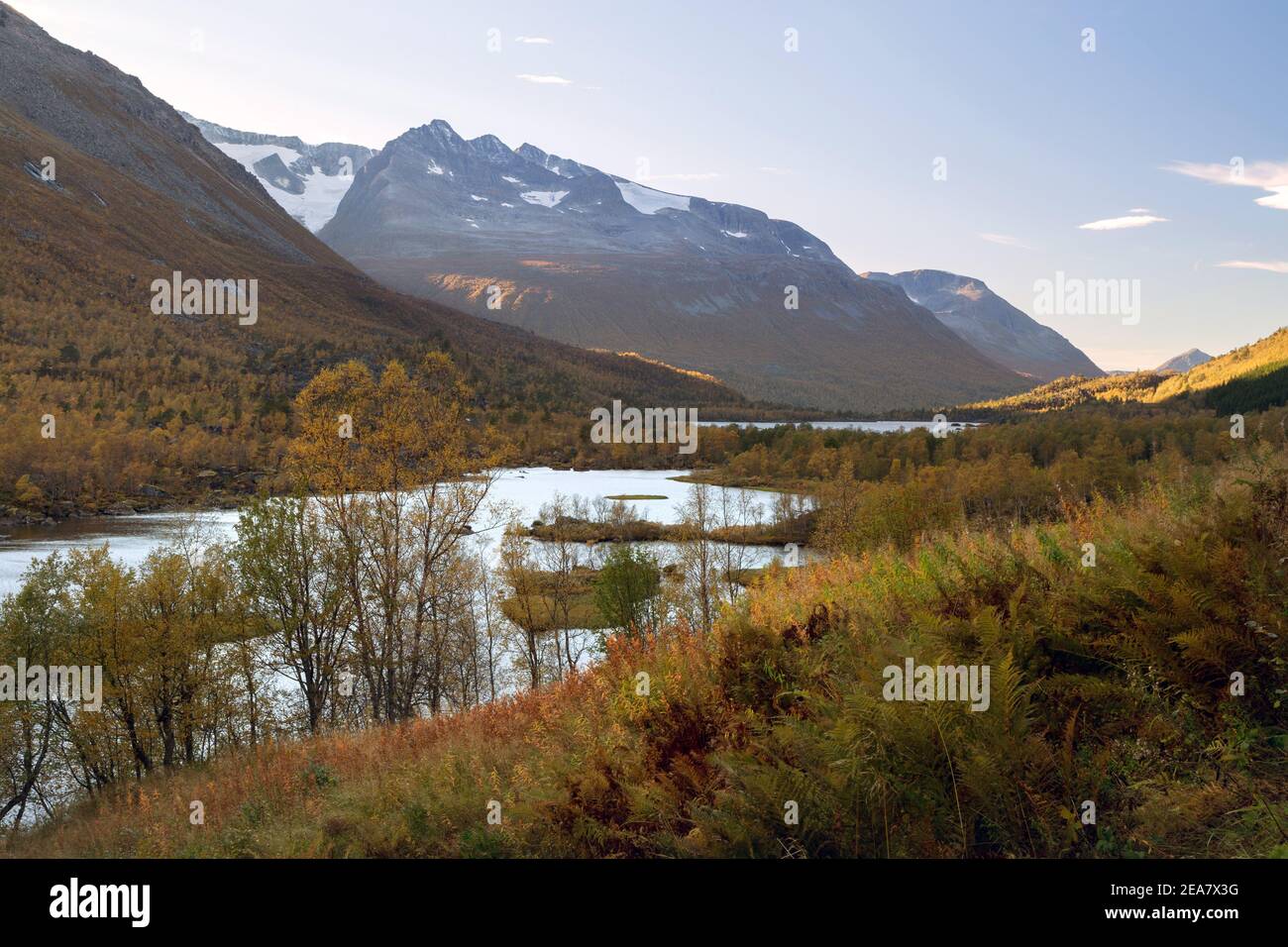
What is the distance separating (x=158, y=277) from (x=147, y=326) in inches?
720

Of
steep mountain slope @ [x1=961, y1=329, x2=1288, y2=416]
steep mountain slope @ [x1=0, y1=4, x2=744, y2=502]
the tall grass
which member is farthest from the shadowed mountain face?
the tall grass

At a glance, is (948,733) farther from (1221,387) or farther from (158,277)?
(1221,387)

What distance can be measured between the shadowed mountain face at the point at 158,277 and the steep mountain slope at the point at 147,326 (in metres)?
0.38

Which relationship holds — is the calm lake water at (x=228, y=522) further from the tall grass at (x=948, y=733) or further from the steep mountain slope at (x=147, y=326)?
the tall grass at (x=948, y=733)

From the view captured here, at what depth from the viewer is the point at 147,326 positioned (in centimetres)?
10788

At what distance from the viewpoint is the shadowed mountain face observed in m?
101

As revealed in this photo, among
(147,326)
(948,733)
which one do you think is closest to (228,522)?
(147,326)

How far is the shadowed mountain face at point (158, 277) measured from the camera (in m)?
101

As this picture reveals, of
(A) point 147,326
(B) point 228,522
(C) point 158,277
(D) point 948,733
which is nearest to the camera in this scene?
(D) point 948,733

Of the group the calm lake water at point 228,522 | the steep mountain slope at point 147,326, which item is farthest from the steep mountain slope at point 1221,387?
the steep mountain slope at point 147,326

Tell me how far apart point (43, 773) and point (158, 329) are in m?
94.4

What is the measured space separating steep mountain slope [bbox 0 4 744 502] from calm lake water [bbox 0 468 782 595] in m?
10.6
